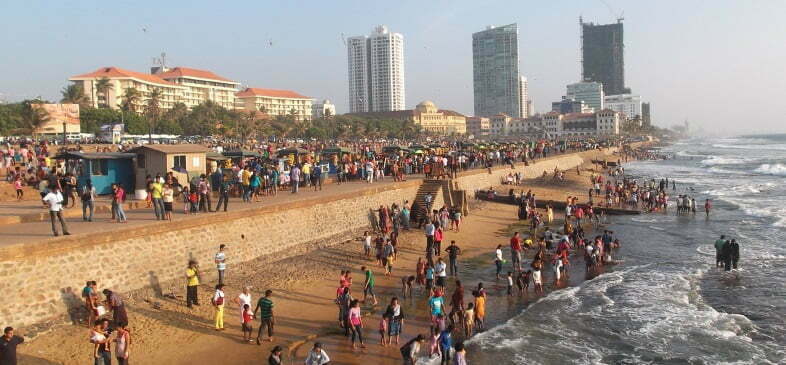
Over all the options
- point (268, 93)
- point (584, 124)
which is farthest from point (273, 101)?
point (584, 124)

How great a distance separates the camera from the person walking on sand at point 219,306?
11531mm

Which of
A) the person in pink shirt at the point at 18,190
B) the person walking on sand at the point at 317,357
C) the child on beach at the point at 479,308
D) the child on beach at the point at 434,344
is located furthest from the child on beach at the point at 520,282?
the person in pink shirt at the point at 18,190

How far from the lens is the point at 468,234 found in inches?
899

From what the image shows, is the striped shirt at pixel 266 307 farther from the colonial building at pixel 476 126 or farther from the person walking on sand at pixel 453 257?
the colonial building at pixel 476 126

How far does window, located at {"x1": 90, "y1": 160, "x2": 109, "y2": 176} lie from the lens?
1861 centimetres

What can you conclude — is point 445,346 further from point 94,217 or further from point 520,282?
point 94,217

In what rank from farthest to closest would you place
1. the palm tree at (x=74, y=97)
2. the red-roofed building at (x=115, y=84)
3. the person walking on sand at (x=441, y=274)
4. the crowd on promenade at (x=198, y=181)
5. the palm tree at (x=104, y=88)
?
the red-roofed building at (x=115, y=84) → the palm tree at (x=104, y=88) → the palm tree at (x=74, y=97) → the person walking on sand at (x=441, y=274) → the crowd on promenade at (x=198, y=181)

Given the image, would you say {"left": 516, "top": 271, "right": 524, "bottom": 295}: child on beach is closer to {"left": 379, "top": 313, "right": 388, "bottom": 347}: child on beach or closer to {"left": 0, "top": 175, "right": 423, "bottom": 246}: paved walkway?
{"left": 379, "top": 313, "right": 388, "bottom": 347}: child on beach

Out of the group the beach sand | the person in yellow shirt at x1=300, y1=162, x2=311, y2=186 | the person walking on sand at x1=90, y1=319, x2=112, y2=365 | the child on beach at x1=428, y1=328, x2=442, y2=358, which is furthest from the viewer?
the person in yellow shirt at x1=300, y1=162, x2=311, y2=186

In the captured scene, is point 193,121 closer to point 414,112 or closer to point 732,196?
point 732,196

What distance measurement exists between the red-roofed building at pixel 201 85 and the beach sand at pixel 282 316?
11076 cm

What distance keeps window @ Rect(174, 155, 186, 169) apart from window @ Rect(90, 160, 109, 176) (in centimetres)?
214

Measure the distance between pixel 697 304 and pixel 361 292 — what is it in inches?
339

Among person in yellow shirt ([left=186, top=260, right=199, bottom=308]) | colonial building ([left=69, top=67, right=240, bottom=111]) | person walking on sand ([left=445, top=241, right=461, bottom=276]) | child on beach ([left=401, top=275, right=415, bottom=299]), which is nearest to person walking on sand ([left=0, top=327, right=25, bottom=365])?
person in yellow shirt ([left=186, top=260, right=199, bottom=308])
